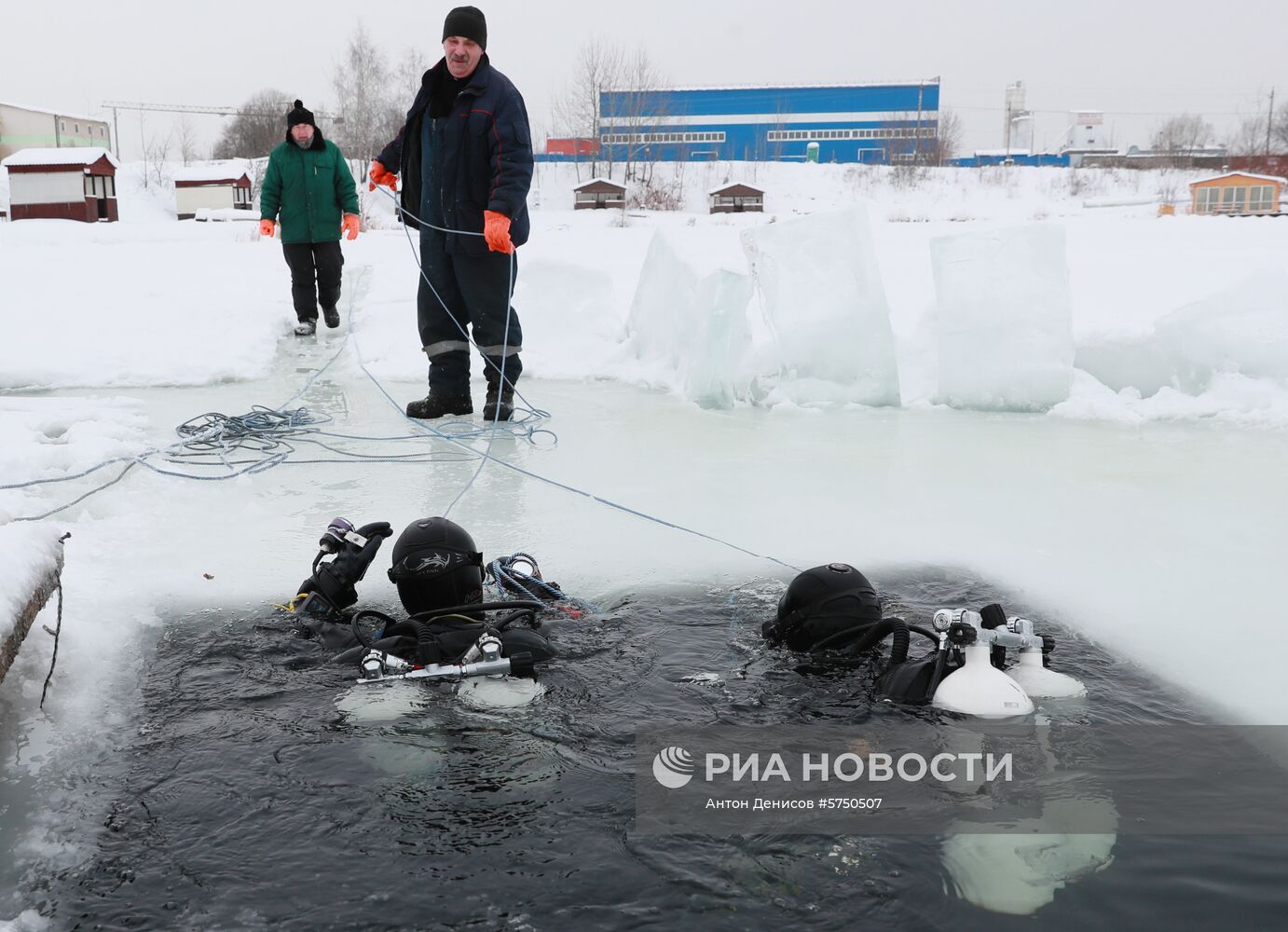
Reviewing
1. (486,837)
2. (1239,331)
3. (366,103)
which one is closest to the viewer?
(486,837)

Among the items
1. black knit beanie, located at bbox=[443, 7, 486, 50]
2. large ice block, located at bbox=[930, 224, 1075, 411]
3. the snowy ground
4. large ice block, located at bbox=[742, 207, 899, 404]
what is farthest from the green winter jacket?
large ice block, located at bbox=[930, 224, 1075, 411]

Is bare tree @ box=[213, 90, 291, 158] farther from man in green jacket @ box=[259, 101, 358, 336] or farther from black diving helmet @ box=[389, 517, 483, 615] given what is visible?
black diving helmet @ box=[389, 517, 483, 615]

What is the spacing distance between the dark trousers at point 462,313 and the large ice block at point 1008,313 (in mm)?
2471

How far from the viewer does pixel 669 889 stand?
5.31ft

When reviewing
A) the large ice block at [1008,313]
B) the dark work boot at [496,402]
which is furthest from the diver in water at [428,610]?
the large ice block at [1008,313]

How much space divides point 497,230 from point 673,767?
3413 mm

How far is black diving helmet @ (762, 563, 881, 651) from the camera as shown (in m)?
2.55

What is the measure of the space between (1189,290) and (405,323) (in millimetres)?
6080

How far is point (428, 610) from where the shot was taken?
2.59 meters

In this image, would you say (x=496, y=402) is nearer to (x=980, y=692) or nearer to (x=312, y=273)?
(x=312, y=273)

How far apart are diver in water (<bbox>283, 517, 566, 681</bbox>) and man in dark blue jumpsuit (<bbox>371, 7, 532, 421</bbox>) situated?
212 centimetres

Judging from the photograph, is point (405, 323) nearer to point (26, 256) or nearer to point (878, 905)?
point (26, 256)

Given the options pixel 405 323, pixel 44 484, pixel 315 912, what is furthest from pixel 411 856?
pixel 405 323

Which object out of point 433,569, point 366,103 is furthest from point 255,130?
point 433,569
